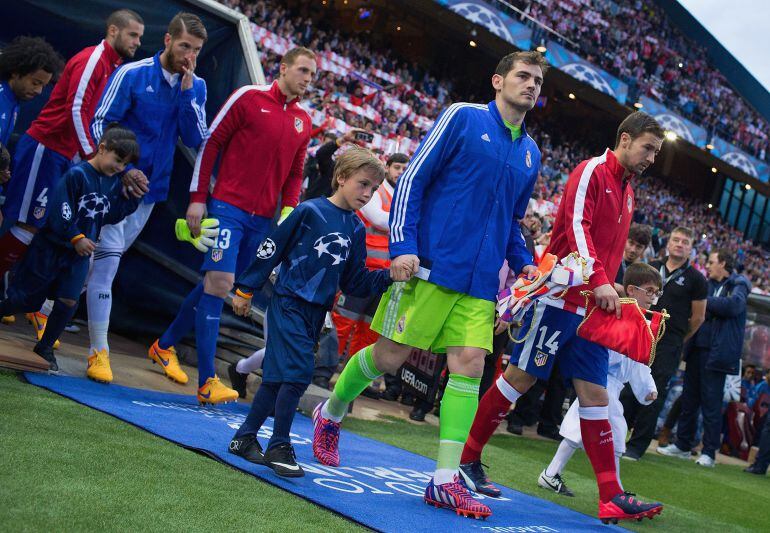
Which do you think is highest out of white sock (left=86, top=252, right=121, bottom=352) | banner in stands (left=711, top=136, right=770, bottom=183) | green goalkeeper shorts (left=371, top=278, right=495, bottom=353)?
banner in stands (left=711, top=136, right=770, bottom=183)

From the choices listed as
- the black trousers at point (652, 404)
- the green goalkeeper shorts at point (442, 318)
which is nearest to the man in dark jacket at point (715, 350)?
the black trousers at point (652, 404)

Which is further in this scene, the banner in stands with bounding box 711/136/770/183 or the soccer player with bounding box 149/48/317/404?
the banner in stands with bounding box 711/136/770/183

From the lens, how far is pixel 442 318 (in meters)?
3.91

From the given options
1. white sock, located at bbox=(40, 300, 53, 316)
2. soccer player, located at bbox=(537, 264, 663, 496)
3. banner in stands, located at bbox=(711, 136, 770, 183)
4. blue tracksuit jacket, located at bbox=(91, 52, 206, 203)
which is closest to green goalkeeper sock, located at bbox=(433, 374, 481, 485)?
soccer player, located at bbox=(537, 264, 663, 496)

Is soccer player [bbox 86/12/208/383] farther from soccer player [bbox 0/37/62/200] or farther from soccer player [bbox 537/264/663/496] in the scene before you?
soccer player [bbox 537/264/663/496]

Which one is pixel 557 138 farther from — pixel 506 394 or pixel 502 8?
pixel 506 394

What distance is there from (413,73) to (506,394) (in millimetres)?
22175

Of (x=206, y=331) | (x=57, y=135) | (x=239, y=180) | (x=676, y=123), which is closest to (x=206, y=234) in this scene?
(x=239, y=180)

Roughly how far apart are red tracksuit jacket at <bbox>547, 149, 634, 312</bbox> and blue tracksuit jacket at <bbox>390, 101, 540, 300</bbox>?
1.51 feet

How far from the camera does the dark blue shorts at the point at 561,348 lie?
4465 millimetres

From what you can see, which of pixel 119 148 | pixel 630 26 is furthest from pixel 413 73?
pixel 119 148

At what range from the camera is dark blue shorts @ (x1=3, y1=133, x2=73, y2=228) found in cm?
534

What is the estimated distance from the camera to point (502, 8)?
2653 centimetres

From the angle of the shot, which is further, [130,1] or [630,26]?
[630,26]
